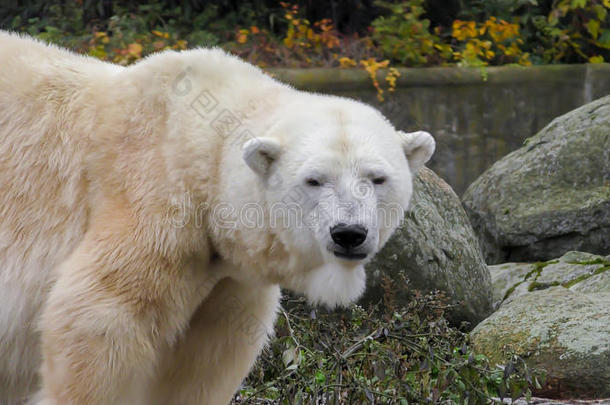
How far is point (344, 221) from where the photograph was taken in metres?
2.91

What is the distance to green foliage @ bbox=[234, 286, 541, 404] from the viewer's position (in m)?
3.90

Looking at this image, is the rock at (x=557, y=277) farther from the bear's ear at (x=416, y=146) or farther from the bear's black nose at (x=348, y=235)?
the bear's black nose at (x=348, y=235)

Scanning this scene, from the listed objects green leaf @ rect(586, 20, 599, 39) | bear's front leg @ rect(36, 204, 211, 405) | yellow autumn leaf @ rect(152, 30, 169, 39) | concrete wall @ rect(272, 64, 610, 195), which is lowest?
concrete wall @ rect(272, 64, 610, 195)

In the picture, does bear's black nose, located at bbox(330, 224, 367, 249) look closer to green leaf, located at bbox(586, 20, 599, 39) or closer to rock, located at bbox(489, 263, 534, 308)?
rock, located at bbox(489, 263, 534, 308)

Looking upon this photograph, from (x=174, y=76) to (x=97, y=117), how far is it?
32 centimetres

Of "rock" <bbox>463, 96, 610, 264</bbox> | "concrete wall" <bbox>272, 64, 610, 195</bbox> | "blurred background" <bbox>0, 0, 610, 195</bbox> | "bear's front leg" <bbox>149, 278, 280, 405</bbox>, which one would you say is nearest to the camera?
"bear's front leg" <bbox>149, 278, 280, 405</bbox>

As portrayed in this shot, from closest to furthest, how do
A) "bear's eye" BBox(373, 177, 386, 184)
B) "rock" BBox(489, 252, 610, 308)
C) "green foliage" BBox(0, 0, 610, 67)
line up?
1. "bear's eye" BBox(373, 177, 386, 184)
2. "rock" BBox(489, 252, 610, 308)
3. "green foliage" BBox(0, 0, 610, 67)

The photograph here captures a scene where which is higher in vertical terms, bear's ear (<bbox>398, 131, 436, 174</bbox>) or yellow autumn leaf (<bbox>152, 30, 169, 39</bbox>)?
bear's ear (<bbox>398, 131, 436, 174</bbox>)

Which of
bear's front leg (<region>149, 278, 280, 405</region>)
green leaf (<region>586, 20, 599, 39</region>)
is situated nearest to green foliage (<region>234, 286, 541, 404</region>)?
bear's front leg (<region>149, 278, 280, 405</region>)

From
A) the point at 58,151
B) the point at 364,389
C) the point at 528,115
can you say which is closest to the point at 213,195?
the point at 58,151

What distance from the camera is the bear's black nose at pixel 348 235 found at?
2906 millimetres

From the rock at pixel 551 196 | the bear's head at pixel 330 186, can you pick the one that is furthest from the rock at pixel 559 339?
the rock at pixel 551 196

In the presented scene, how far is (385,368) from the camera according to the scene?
13.6 ft

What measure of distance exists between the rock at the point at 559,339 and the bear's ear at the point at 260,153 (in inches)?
72.3
